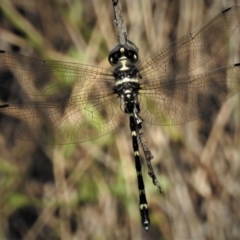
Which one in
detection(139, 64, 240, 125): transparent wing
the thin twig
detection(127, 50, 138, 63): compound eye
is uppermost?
the thin twig

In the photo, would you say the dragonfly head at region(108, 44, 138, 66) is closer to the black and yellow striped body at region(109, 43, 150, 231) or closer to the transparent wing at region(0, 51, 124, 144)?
the black and yellow striped body at region(109, 43, 150, 231)

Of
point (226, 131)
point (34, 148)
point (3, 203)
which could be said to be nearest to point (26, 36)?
point (34, 148)

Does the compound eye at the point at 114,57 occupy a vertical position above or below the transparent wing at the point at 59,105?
above

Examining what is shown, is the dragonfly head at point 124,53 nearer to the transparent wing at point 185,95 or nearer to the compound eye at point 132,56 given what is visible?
the compound eye at point 132,56

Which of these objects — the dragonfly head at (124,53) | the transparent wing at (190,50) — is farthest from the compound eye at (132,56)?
the transparent wing at (190,50)

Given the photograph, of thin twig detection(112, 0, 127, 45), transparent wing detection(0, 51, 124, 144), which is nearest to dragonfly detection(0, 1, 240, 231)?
transparent wing detection(0, 51, 124, 144)

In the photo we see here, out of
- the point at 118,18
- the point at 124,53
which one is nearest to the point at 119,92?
the point at 124,53
